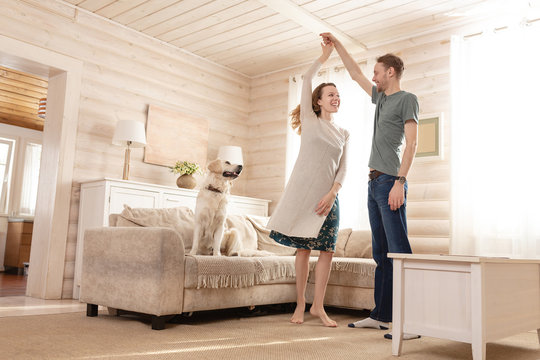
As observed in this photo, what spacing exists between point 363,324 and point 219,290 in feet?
2.71

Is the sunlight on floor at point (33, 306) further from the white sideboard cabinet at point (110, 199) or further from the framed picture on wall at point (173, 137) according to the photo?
the framed picture on wall at point (173, 137)

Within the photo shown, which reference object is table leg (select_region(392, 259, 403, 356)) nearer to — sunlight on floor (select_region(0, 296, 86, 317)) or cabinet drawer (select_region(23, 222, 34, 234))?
sunlight on floor (select_region(0, 296, 86, 317))

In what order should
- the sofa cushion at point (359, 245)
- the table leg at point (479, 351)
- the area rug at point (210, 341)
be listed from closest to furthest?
the table leg at point (479, 351), the area rug at point (210, 341), the sofa cushion at point (359, 245)

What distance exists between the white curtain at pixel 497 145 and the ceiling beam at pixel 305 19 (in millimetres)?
1018

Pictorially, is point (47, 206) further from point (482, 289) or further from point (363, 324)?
point (482, 289)

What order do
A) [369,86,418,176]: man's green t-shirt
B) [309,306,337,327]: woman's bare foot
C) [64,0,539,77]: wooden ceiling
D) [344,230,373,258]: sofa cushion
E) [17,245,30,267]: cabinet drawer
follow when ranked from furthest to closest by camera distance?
[17,245,30,267]: cabinet drawer → [64,0,539,77]: wooden ceiling → [344,230,373,258]: sofa cushion → [309,306,337,327]: woman's bare foot → [369,86,418,176]: man's green t-shirt

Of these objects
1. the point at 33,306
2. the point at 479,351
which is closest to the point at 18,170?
the point at 33,306

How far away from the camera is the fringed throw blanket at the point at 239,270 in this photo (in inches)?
104

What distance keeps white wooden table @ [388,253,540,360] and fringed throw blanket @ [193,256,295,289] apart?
103 centimetres

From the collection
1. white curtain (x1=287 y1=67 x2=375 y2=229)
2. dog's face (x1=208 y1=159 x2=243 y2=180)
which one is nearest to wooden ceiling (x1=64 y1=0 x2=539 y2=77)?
white curtain (x1=287 y1=67 x2=375 y2=229)

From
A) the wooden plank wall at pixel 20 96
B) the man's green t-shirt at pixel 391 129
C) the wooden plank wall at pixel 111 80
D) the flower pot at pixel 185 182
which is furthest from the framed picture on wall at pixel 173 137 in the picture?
the man's green t-shirt at pixel 391 129

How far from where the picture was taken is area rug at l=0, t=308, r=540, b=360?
1945mm

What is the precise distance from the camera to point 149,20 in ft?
14.4

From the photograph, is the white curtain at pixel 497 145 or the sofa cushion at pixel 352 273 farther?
the white curtain at pixel 497 145
